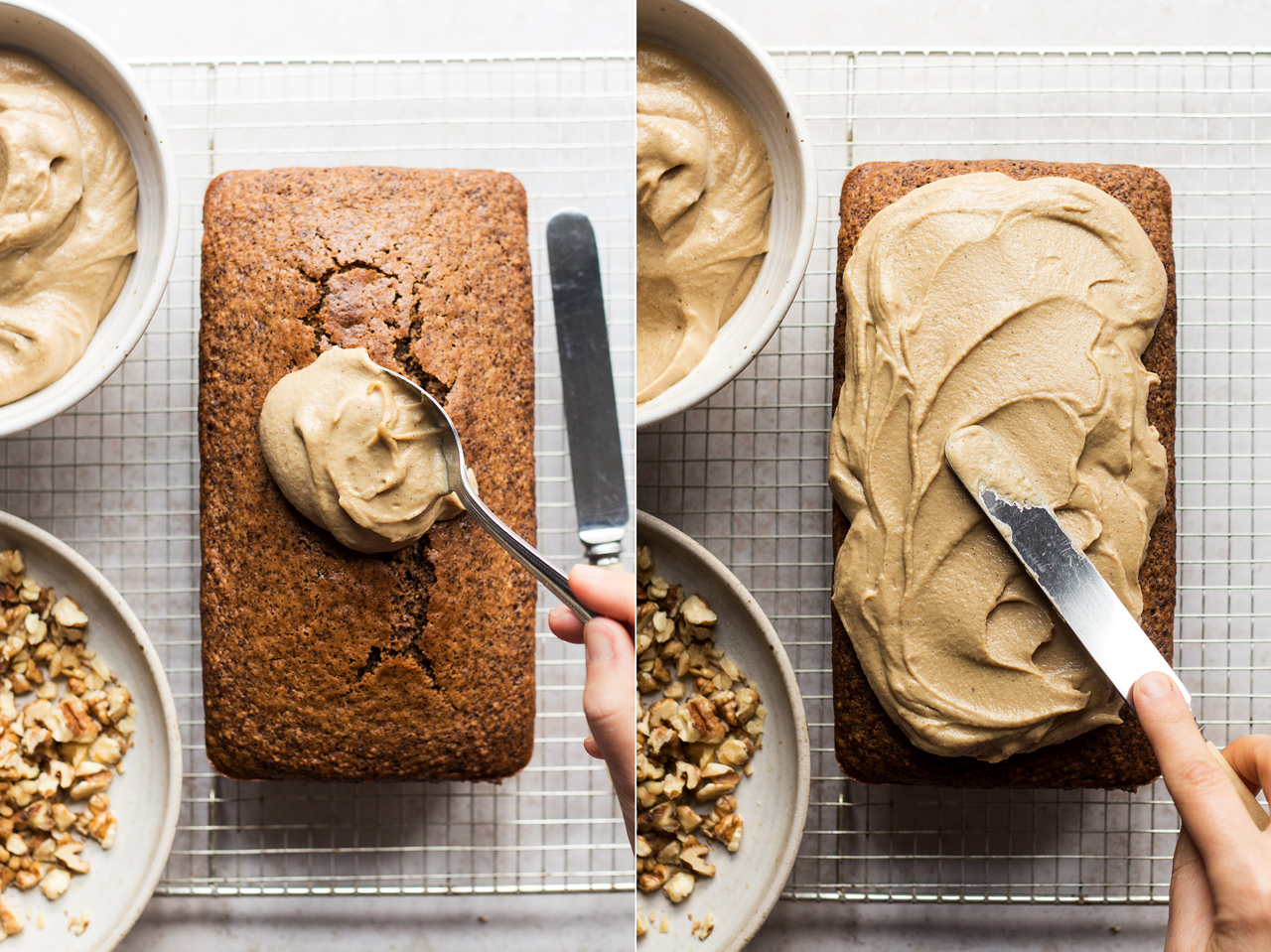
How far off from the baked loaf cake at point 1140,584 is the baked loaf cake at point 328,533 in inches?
9.3

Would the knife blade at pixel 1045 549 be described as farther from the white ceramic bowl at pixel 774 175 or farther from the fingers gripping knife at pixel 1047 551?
the white ceramic bowl at pixel 774 175

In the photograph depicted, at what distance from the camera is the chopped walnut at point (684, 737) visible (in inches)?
26.5

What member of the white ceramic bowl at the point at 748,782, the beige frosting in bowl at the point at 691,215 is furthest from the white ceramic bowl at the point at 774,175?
the white ceramic bowl at the point at 748,782

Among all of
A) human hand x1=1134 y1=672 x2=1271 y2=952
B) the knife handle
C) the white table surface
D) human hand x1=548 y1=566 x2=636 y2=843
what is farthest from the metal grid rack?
human hand x1=1134 y1=672 x2=1271 y2=952

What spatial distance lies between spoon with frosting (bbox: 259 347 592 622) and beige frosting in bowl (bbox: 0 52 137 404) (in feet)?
0.53

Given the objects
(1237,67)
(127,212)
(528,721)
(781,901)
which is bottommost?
(781,901)

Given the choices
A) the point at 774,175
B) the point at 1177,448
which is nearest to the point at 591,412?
the point at 774,175

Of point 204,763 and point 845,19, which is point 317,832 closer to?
point 204,763

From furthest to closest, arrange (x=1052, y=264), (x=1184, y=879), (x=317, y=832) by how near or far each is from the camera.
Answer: (x=317, y=832), (x=1052, y=264), (x=1184, y=879)

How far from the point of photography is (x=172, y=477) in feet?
2.60

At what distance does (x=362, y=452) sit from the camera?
59cm

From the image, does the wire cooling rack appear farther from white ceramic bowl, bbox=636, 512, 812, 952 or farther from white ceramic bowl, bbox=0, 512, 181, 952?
white ceramic bowl, bbox=0, 512, 181, 952

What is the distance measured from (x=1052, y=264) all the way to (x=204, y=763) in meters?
0.77

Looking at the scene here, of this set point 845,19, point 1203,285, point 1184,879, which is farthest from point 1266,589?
point 845,19
